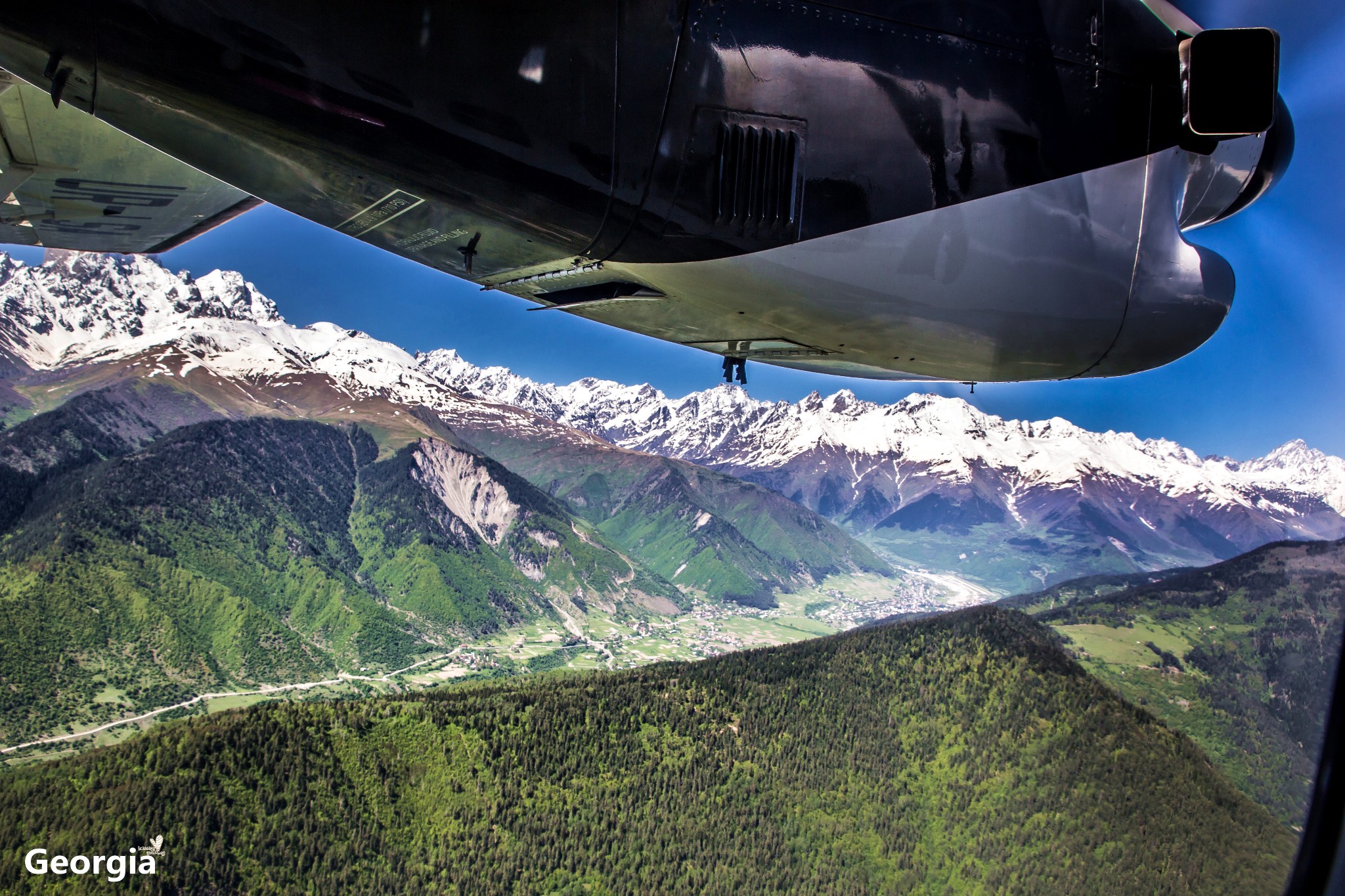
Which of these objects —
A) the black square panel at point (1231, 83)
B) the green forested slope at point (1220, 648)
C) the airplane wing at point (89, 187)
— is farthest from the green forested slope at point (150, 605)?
→ the green forested slope at point (1220, 648)

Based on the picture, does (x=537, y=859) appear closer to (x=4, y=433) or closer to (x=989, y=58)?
(x=989, y=58)

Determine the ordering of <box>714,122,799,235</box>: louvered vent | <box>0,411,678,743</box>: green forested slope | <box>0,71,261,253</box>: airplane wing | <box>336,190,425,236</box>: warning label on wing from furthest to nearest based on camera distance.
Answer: <box>0,411,678,743</box>: green forested slope, <box>0,71,261,253</box>: airplane wing, <box>714,122,799,235</box>: louvered vent, <box>336,190,425,236</box>: warning label on wing

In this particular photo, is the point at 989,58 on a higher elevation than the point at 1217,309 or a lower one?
higher

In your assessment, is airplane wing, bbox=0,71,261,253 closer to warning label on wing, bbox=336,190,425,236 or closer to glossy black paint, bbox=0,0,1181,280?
warning label on wing, bbox=336,190,425,236

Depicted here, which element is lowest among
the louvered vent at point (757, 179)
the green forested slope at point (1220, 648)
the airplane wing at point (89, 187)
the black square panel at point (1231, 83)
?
the green forested slope at point (1220, 648)

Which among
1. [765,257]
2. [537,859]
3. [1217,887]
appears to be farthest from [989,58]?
[1217,887]

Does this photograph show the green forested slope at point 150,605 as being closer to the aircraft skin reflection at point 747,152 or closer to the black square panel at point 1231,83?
the aircraft skin reflection at point 747,152

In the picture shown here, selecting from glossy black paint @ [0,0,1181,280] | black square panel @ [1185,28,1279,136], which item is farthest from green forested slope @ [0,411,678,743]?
black square panel @ [1185,28,1279,136]
